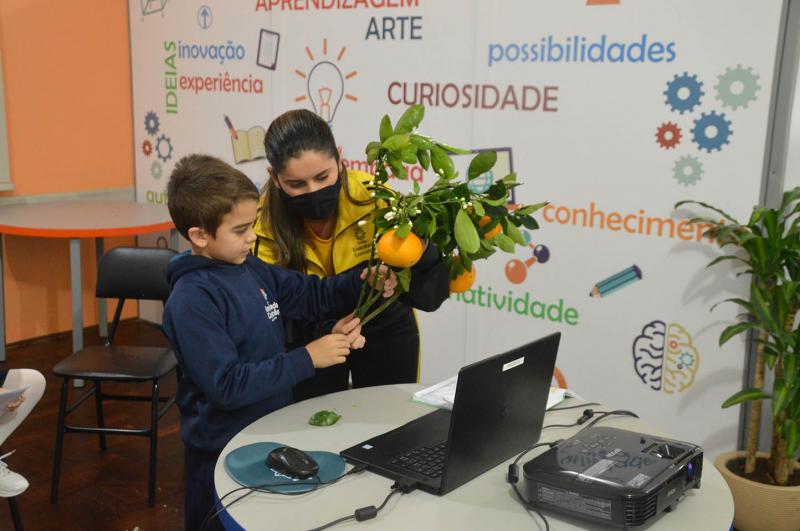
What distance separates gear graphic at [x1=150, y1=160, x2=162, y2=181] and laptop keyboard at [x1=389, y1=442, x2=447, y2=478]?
3.79 meters

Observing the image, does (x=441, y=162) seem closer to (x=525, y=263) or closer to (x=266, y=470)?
(x=266, y=470)

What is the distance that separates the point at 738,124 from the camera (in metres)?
2.91

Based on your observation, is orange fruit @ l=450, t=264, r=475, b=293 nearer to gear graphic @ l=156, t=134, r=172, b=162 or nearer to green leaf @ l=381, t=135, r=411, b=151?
green leaf @ l=381, t=135, r=411, b=151

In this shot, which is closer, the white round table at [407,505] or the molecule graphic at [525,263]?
the white round table at [407,505]

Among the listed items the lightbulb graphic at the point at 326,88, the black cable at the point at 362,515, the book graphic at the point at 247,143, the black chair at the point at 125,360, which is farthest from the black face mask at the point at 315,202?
the book graphic at the point at 247,143

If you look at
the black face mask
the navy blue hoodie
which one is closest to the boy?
the navy blue hoodie

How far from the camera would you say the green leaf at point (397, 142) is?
1807mm

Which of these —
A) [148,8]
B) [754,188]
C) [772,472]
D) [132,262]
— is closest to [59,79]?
[148,8]

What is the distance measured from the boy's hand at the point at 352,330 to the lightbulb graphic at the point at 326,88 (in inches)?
85.3

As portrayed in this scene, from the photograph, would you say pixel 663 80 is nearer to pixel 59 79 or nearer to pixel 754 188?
pixel 754 188

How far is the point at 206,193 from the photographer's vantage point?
198cm

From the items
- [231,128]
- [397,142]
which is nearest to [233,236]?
[397,142]

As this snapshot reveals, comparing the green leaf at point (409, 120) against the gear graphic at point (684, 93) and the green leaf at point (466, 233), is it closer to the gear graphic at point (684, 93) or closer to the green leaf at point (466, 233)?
the green leaf at point (466, 233)

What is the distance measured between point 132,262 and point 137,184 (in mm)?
1977
